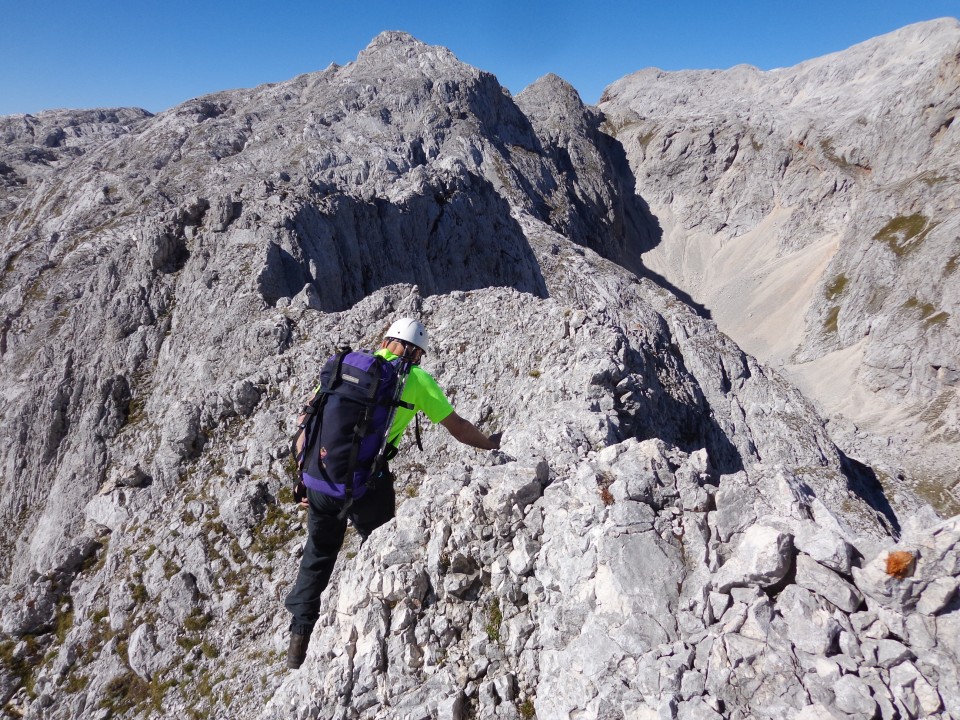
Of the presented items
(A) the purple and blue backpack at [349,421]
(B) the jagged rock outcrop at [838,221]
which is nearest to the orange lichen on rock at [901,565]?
(A) the purple and blue backpack at [349,421]

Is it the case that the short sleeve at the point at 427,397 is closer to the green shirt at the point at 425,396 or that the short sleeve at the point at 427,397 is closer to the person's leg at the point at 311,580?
the green shirt at the point at 425,396

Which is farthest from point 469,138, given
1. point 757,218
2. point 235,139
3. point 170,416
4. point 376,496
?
point 757,218

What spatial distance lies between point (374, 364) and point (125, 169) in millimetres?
50595

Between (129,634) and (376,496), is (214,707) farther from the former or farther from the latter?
(376,496)

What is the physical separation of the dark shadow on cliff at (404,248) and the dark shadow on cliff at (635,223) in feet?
207

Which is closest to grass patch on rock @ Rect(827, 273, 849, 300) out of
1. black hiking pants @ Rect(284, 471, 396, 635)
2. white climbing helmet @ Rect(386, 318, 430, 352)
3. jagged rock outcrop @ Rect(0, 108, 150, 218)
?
white climbing helmet @ Rect(386, 318, 430, 352)

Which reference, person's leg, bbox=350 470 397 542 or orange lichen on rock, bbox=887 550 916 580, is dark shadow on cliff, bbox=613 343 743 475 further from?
orange lichen on rock, bbox=887 550 916 580

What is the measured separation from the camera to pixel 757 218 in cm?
11531

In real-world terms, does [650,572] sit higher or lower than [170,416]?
lower

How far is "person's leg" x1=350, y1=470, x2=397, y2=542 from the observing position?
8.72 meters

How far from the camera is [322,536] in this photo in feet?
27.4

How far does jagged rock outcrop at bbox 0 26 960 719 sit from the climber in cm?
59

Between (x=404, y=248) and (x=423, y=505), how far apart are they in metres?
26.9

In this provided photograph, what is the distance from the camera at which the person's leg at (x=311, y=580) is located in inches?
330
